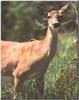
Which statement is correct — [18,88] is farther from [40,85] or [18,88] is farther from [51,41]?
[51,41]

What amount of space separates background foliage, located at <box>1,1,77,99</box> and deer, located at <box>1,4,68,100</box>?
8 cm

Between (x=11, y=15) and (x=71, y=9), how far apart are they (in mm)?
850

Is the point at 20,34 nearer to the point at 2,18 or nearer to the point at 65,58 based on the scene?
the point at 2,18

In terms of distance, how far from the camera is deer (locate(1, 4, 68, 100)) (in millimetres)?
4887

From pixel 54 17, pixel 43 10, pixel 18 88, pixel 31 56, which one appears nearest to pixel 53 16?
pixel 54 17

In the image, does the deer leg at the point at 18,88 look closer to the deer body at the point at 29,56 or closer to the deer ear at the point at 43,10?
the deer body at the point at 29,56

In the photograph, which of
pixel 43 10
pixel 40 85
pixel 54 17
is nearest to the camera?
pixel 54 17

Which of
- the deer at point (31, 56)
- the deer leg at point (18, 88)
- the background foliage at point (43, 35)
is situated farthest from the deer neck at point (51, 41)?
the deer leg at point (18, 88)

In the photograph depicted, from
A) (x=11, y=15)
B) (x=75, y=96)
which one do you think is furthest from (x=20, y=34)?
(x=75, y=96)

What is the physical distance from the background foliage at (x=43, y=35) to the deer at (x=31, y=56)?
0.08m

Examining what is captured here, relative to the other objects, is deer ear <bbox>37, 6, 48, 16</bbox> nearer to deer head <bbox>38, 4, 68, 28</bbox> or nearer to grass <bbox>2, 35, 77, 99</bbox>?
deer head <bbox>38, 4, 68, 28</bbox>

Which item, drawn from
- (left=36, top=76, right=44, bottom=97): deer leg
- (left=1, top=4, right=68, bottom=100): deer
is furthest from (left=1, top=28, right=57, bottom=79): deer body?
(left=36, top=76, right=44, bottom=97): deer leg

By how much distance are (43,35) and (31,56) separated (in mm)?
302

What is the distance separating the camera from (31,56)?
16.2 feet
